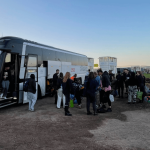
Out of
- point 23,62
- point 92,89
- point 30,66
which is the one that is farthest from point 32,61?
point 92,89

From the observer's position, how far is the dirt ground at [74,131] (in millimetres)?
4023

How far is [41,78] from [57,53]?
298 centimetres

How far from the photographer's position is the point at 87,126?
217 inches

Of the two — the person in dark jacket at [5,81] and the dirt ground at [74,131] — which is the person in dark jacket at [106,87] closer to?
the dirt ground at [74,131]

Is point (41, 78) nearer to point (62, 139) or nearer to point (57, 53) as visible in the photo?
point (57, 53)

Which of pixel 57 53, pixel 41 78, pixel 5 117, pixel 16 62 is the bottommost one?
pixel 5 117

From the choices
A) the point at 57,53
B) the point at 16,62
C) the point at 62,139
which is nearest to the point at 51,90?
the point at 57,53

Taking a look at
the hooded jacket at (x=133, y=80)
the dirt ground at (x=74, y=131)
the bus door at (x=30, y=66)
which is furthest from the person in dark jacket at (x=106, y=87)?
the bus door at (x=30, y=66)

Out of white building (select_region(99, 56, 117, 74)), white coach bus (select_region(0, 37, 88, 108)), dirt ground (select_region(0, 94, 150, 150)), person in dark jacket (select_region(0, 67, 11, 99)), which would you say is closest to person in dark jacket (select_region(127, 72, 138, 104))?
dirt ground (select_region(0, 94, 150, 150))

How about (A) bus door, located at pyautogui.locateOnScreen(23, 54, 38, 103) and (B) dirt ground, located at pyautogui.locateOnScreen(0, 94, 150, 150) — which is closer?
(B) dirt ground, located at pyautogui.locateOnScreen(0, 94, 150, 150)

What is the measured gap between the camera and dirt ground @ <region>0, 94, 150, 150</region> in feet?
13.2

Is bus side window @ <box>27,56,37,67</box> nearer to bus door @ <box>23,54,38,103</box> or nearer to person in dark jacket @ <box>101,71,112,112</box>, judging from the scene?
bus door @ <box>23,54,38,103</box>

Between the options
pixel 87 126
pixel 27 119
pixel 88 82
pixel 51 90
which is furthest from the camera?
pixel 51 90

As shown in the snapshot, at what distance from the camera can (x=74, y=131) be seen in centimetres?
503
